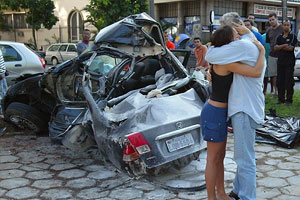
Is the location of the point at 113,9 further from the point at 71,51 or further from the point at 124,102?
the point at 71,51

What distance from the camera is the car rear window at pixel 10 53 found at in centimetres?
960

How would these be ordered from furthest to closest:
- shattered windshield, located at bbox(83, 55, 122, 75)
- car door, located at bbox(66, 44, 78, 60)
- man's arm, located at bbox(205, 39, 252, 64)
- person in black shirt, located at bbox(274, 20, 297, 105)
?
car door, located at bbox(66, 44, 78, 60)
person in black shirt, located at bbox(274, 20, 297, 105)
shattered windshield, located at bbox(83, 55, 122, 75)
man's arm, located at bbox(205, 39, 252, 64)

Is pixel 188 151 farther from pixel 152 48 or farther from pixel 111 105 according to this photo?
pixel 152 48

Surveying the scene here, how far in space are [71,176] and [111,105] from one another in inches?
39.5

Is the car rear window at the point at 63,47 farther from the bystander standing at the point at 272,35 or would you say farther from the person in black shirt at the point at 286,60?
the person in black shirt at the point at 286,60

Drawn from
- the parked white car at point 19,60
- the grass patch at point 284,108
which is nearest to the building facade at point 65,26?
the parked white car at point 19,60

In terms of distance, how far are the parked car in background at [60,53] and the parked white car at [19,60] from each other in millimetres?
12294

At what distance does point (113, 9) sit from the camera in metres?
10.9

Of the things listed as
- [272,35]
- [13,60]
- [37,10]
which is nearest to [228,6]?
[37,10]

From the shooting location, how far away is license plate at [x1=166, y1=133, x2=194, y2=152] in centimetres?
370

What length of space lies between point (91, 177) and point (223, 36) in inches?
92.3

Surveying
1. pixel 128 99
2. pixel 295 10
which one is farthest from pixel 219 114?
pixel 295 10

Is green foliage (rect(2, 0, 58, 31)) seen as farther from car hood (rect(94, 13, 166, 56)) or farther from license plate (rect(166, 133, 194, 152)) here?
license plate (rect(166, 133, 194, 152))

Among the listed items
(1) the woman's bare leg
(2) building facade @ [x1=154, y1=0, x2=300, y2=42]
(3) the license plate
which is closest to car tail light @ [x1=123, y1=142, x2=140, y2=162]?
(3) the license plate
